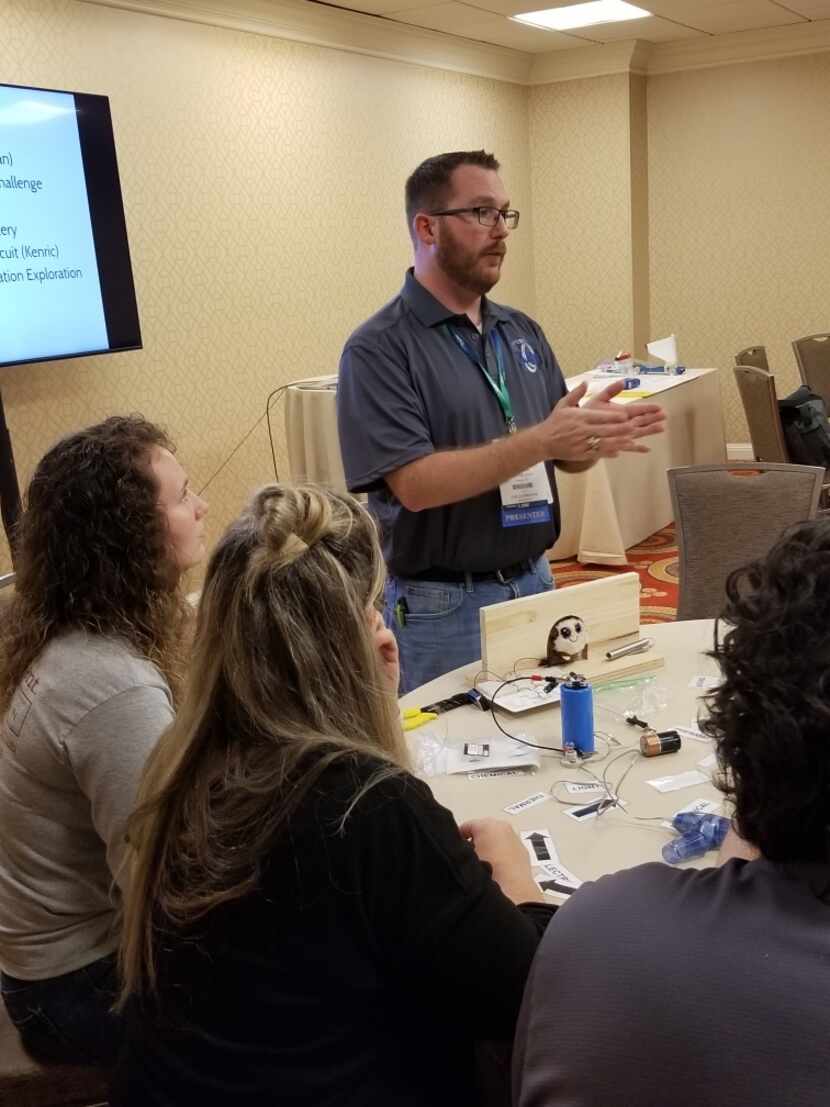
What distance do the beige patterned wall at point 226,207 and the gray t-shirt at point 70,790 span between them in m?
2.94

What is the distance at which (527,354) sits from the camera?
9.05 feet

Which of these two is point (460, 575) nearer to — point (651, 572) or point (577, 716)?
point (577, 716)

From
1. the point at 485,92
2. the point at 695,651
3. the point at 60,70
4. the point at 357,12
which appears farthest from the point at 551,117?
the point at 695,651

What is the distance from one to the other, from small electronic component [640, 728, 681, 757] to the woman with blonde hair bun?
86 cm

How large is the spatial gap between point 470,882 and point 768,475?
90.4 inches

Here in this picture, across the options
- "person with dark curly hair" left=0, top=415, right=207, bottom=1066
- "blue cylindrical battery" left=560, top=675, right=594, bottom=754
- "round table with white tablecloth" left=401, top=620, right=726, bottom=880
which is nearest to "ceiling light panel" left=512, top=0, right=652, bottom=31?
"round table with white tablecloth" left=401, top=620, right=726, bottom=880

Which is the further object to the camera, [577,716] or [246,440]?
[246,440]

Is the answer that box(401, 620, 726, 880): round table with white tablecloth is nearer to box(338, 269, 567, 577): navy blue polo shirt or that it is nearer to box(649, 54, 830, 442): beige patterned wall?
box(338, 269, 567, 577): navy blue polo shirt

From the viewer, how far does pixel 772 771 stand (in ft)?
2.97

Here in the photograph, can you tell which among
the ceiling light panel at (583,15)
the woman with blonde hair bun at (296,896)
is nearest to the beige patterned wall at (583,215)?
the ceiling light panel at (583,15)

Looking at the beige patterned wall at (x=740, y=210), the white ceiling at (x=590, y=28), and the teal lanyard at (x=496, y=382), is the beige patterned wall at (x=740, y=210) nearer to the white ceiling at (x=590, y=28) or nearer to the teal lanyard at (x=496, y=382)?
the white ceiling at (x=590, y=28)

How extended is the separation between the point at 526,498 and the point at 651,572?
3147 mm

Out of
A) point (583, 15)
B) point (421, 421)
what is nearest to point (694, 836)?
point (421, 421)

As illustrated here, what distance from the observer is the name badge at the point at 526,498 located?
257 centimetres
